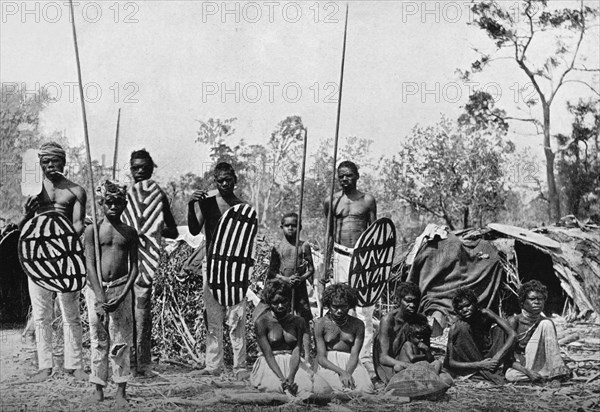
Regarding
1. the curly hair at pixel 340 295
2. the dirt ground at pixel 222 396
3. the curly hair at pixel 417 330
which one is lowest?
the dirt ground at pixel 222 396

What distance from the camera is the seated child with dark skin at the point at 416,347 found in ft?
21.1

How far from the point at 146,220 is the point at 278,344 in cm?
144

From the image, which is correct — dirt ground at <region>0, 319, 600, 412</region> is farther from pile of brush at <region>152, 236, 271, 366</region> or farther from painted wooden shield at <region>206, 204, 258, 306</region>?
painted wooden shield at <region>206, 204, 258, 306</region>

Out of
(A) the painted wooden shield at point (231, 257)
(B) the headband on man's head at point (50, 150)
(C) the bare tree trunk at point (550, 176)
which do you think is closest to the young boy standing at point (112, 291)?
(B) the headband on man's head at point (50, 150)

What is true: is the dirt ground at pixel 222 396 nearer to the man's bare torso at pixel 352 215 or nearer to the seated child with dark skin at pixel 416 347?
the seated child with dark skin at pixel 416 347

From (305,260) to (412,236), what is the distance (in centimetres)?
468

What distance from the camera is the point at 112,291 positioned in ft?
19.8

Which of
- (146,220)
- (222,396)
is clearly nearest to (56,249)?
(146,220)

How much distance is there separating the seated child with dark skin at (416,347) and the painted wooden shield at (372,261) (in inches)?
24.7

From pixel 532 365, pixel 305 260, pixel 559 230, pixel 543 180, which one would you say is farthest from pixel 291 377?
pixel 543 180

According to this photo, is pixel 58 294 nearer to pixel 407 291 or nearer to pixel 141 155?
pixel 141 155

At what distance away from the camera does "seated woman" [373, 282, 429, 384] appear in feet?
21.1

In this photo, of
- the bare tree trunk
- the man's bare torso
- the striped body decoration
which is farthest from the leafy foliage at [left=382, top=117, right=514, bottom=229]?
the striped body decoration

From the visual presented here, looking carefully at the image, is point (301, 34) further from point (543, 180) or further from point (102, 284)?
point (543, 180)
